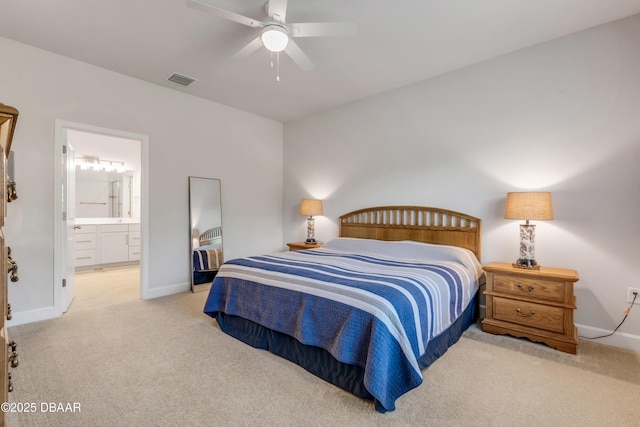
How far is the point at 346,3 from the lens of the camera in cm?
228

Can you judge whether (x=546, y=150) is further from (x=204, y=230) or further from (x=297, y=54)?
Result: (x=204, y=230)

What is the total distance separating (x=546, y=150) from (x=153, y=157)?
14.1 ft

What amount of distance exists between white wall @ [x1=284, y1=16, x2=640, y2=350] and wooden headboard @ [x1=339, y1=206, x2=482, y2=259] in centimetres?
10

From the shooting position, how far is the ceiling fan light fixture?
223 cm

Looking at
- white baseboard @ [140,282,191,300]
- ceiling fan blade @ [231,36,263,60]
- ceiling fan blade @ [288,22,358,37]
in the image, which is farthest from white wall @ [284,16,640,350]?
white baseboard @ [140,282,191,300]

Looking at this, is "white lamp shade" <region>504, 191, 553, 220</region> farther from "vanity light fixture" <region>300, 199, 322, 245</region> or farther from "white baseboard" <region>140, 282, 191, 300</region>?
"white baseboard" <region>140, 282, 191, 300</region>

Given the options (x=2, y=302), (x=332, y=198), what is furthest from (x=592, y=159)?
(x=2, y=302)

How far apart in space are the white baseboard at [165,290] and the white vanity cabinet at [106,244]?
264 cm

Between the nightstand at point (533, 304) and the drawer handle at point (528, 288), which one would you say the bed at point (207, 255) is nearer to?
the nightstand at point (533, 304)

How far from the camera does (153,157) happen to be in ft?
12.4

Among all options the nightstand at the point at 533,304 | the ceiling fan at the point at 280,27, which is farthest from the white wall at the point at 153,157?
the nightstand at the point at 533,304

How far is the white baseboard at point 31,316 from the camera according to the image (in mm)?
2840

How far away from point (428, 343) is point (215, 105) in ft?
13.3

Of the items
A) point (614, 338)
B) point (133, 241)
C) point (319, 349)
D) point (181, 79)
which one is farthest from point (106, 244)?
point (614, 338)
